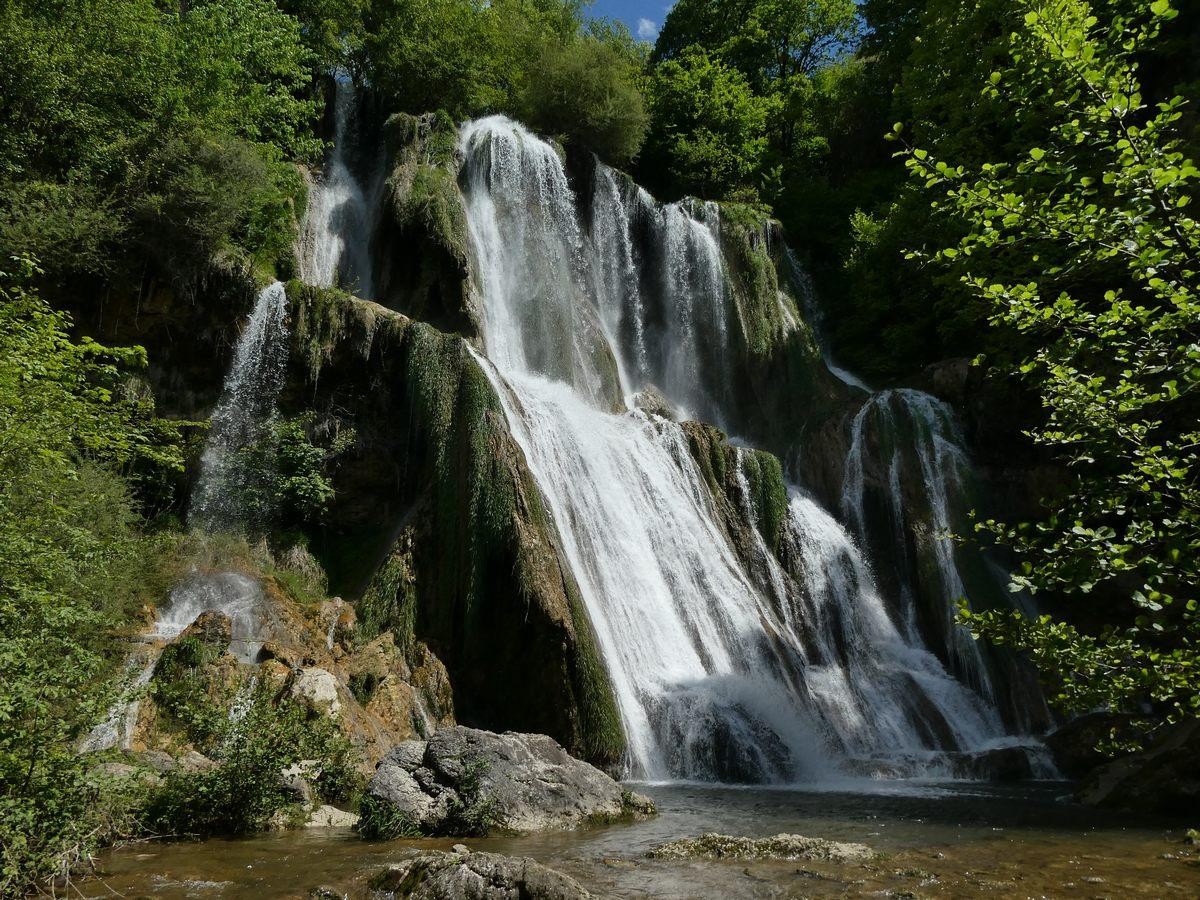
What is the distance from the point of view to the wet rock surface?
635 centimetres

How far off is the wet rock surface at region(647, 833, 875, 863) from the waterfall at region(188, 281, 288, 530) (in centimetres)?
1125

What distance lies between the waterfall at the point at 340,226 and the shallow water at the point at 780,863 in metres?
16.1

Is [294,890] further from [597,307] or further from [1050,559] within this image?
[597,307]

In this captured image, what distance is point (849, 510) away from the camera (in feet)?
66.1

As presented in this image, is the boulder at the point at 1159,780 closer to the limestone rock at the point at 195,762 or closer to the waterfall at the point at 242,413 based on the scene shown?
the limestone rock at the point at 195,762

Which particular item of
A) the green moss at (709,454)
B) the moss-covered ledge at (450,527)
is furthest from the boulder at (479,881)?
the green moss at (709,454)

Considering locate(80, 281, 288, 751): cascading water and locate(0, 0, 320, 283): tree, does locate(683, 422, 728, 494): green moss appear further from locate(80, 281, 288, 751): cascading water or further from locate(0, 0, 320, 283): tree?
locate(0, 0, 320, 283): tree

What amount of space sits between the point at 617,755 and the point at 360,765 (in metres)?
3.92

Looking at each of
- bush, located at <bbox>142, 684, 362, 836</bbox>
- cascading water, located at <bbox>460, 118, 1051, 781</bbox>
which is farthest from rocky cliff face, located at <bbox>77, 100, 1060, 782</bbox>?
bush, located at <bbox>142, 684, 362, 836</bbox>

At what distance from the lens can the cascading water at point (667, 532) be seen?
12906mm

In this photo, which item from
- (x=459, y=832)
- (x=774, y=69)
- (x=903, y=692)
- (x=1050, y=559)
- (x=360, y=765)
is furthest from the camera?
(x=774, y=69)

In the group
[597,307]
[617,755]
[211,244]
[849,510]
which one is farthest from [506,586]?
[597,307]

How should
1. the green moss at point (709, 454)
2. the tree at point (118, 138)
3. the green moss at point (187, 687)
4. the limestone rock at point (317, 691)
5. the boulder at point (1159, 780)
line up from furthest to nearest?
1. the green moss at point (709, 454)
2. the tree at point (118, 138)
3. the limestone rock at point (317, 691)
4. the boulder at point (1159, 780)
5. the green moss at point (187, 687)

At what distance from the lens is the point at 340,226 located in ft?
71.6
